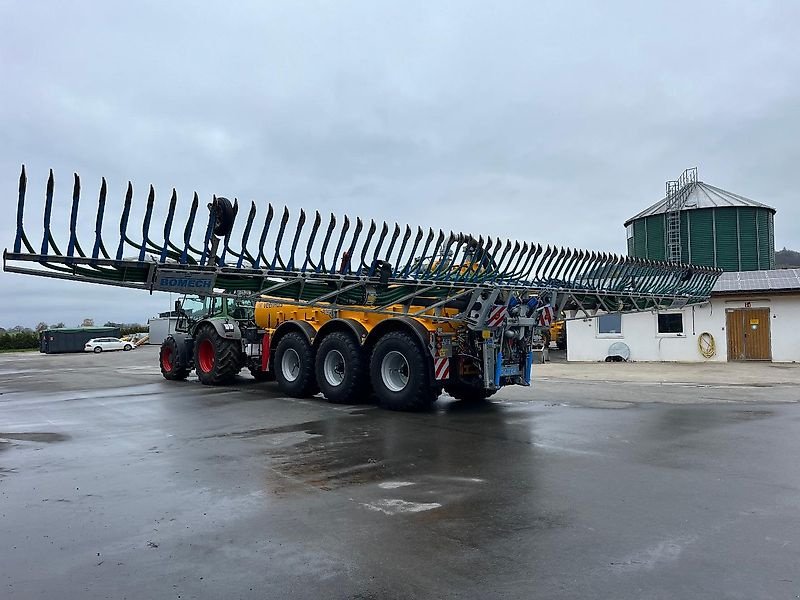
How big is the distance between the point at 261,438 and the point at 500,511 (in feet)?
14.5

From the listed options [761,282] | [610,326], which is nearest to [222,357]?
[610,326]

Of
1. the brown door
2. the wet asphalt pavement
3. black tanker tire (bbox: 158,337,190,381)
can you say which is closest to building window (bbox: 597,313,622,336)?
the brown door

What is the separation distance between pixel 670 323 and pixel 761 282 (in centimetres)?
328

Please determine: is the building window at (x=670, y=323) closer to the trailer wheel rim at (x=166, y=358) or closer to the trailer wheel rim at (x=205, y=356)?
the trailer wheel rim at (x=205, y=356)

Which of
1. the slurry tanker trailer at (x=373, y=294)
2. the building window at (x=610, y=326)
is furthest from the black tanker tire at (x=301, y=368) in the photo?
the building window at (x=610, y=326)

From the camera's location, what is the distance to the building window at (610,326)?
2502 cm

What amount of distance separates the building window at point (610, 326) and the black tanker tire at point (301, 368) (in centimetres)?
1506

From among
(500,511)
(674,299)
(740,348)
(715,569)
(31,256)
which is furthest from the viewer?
(740,348)

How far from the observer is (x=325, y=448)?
26.9ft

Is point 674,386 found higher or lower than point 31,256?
lower

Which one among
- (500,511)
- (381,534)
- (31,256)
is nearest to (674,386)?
(500,511)

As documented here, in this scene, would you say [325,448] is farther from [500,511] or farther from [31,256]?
[31,256]

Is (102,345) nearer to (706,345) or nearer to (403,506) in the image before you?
(706,345)

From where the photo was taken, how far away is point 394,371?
1191cm
